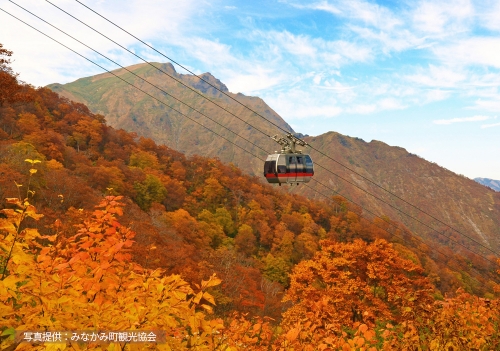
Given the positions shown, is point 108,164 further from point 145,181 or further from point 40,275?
point 40,275

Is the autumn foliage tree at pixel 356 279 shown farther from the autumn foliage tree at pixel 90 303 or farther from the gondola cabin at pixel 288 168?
the autumn foliage tree at pixel 90 303

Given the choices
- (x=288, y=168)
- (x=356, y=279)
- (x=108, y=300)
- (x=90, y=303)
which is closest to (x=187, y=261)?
(x=356, y=279)

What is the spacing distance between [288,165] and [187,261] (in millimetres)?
16320

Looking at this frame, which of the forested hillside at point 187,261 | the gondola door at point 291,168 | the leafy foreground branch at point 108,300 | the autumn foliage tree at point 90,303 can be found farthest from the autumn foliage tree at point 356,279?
the autumn foliage tree at point 90,303

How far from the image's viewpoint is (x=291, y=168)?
1698 cm

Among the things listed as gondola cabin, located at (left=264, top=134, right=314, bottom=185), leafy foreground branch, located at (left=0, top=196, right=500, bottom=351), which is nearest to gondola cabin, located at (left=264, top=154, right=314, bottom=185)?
gondola cabin, located at (left=264, top=134, right=314, bottom=185)

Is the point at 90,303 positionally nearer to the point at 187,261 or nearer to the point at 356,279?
the point at 356,279

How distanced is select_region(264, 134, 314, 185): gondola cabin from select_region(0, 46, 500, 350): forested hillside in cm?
636

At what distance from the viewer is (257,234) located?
62.4 meters

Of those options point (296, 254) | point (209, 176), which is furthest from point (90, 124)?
point (296, 254)

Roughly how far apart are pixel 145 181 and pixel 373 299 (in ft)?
141

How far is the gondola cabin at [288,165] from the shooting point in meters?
16.8

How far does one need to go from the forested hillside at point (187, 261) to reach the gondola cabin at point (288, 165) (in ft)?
20.9

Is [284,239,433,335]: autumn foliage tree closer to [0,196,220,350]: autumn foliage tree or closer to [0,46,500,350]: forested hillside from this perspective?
[0,46,500,350]: forested hillside
